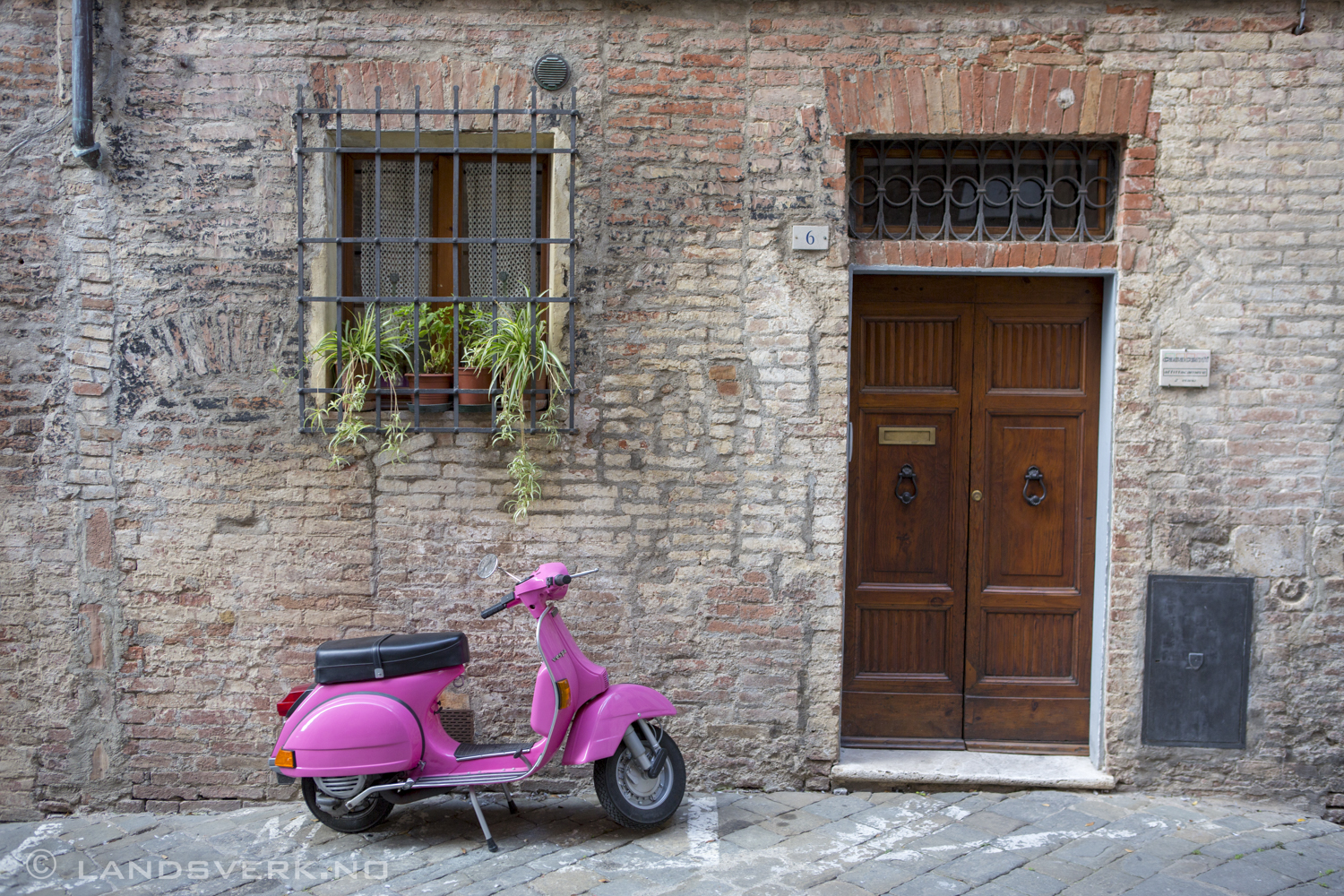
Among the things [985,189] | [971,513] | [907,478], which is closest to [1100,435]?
[971,513]

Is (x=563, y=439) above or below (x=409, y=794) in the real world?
above

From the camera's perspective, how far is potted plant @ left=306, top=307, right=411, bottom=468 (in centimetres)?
428

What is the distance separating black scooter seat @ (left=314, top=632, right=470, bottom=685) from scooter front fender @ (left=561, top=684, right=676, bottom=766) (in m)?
0.61

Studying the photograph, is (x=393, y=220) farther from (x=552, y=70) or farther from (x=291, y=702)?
(x=291, y=702)

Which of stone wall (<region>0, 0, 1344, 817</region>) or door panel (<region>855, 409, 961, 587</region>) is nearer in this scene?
stone wall (<region>0, 0, 1344, 817</region>)

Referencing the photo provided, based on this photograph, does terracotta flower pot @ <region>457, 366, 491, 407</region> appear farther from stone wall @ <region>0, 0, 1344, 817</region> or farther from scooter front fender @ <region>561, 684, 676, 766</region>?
scooter front fender @ <region>561, 684, 676, 766</region>

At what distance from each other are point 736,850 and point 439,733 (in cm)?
131

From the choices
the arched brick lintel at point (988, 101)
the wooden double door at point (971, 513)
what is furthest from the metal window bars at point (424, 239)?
the wooden double door at point (971, 513)

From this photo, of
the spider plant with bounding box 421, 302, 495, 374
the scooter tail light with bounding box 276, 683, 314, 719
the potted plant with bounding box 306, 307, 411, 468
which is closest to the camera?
the scooter tail light with bounding box 276, 683, 314, 719

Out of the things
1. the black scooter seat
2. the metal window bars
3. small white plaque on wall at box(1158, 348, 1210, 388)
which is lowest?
the black scooter seat

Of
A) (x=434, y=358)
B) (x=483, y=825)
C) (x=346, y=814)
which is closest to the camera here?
(x=483, y=825)

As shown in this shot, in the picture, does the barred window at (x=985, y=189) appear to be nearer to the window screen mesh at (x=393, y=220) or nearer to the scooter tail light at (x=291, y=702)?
the window screen mesh at (x=393, y=220)

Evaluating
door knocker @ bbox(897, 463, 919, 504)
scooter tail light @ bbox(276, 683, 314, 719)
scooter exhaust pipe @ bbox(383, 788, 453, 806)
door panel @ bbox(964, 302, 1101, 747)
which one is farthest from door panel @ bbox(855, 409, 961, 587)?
scooter tail light @ bbox(276, 683, 314, 719)

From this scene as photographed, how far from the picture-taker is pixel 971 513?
180 inches
